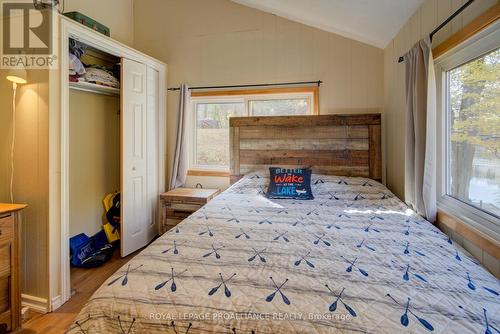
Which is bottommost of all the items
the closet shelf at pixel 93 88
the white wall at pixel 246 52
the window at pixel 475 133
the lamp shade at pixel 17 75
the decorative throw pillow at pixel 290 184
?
the decorative throw pillow at pixel 290 184

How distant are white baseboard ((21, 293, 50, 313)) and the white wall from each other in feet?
5.88

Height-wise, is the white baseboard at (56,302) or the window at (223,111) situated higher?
the window at (223,111)

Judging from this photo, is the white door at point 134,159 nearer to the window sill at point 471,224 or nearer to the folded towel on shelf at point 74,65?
the folded towel on shelf at point 74,65

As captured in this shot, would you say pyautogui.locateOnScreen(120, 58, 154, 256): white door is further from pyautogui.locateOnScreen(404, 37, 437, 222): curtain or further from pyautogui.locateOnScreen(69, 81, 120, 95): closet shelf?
pyautogui.locateOnScreen(404, 37, 437, 222): curtain

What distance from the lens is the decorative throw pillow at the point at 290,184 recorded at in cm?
231

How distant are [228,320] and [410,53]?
6.93 feet

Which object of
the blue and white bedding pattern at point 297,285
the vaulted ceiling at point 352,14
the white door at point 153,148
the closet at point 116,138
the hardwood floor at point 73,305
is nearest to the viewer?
the blue and white bedding pattern at point 297,285

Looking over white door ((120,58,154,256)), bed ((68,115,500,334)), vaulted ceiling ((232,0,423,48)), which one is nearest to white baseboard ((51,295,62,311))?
white door ((120,58,154,256))

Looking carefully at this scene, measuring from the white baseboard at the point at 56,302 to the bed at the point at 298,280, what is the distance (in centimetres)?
124

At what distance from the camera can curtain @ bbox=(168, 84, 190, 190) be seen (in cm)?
307

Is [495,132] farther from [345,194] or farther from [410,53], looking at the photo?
[345,194]

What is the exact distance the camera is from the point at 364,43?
2738mm

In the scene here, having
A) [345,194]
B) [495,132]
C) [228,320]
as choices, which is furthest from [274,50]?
[228,320]

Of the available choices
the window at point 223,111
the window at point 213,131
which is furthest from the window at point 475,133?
the window at point 213,131
